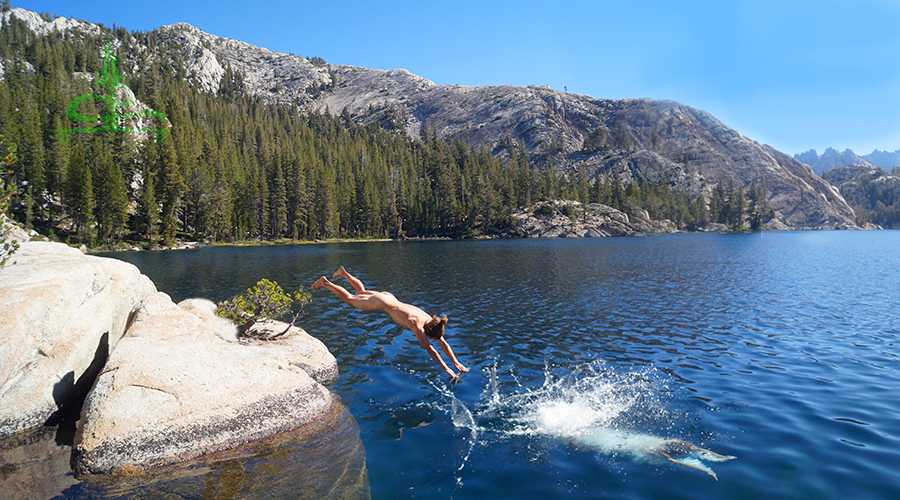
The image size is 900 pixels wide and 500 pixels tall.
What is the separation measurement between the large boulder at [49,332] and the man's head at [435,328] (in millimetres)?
8550

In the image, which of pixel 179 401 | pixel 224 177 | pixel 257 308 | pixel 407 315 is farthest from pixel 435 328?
pixel 224 177

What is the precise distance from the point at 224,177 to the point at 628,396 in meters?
114

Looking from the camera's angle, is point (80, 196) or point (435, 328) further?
point (80, 196)

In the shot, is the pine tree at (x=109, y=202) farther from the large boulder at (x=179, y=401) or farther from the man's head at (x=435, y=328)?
the man's head at (x=435, y=328)

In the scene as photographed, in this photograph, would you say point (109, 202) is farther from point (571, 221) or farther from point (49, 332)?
point (571, 221)

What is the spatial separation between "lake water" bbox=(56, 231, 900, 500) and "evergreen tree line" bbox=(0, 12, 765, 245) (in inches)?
2851

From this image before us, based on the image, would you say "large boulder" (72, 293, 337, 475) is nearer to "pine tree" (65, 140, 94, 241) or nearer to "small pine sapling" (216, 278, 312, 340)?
"small pine sapling" (216, 278, 312, 340)

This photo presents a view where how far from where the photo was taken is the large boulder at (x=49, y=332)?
8789 mm

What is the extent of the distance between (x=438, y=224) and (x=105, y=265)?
422 feet

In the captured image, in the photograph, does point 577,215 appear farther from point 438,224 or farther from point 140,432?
point 140,432

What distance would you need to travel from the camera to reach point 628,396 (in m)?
11.7

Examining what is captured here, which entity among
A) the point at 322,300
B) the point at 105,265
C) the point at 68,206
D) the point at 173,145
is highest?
the point at 173,145

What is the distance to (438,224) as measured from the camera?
140 meters

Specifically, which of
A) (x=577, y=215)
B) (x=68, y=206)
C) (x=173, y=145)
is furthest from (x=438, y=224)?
(x=68, y=206)
